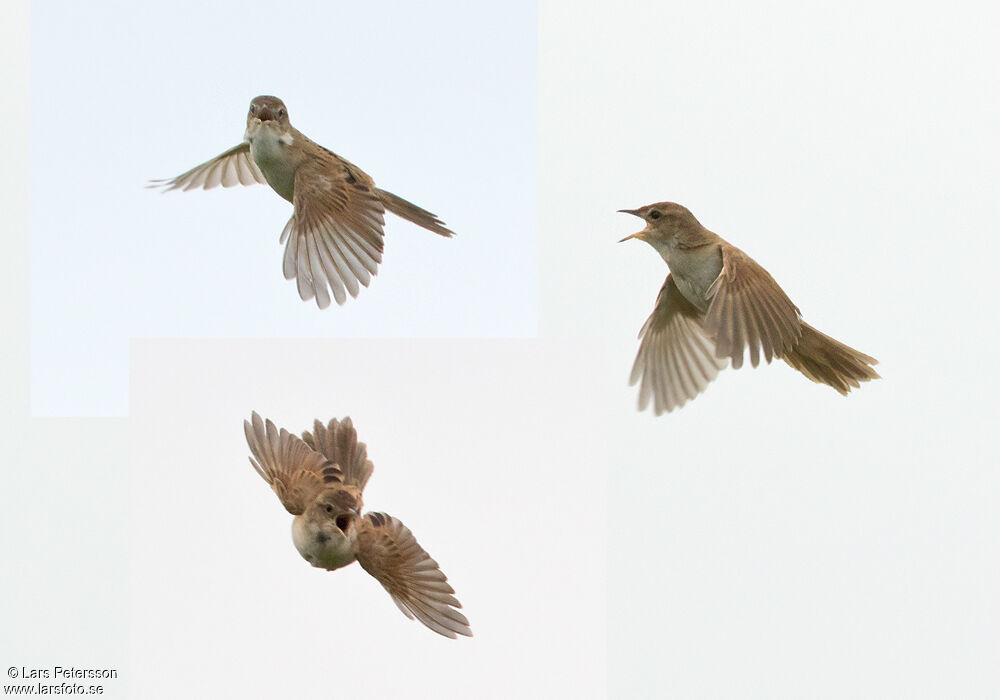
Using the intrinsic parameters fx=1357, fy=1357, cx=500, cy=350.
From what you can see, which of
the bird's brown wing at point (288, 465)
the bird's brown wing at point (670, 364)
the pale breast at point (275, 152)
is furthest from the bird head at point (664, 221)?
the bird's brown wing at point (288, 465)

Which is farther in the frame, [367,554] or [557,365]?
[557,365]

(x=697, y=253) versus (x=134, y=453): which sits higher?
(x=697, y=253)

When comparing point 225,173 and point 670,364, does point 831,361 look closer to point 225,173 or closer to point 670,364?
point 670,364

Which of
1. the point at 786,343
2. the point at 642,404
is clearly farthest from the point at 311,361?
the point at 786,343

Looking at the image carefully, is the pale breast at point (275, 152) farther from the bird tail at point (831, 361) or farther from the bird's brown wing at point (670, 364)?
the bird tail at point (831, 361)

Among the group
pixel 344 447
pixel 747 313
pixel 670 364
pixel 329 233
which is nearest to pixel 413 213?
pixel 329 233

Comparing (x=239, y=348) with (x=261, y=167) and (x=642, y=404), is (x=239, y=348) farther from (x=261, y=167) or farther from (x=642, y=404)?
(x=642, y=404)
